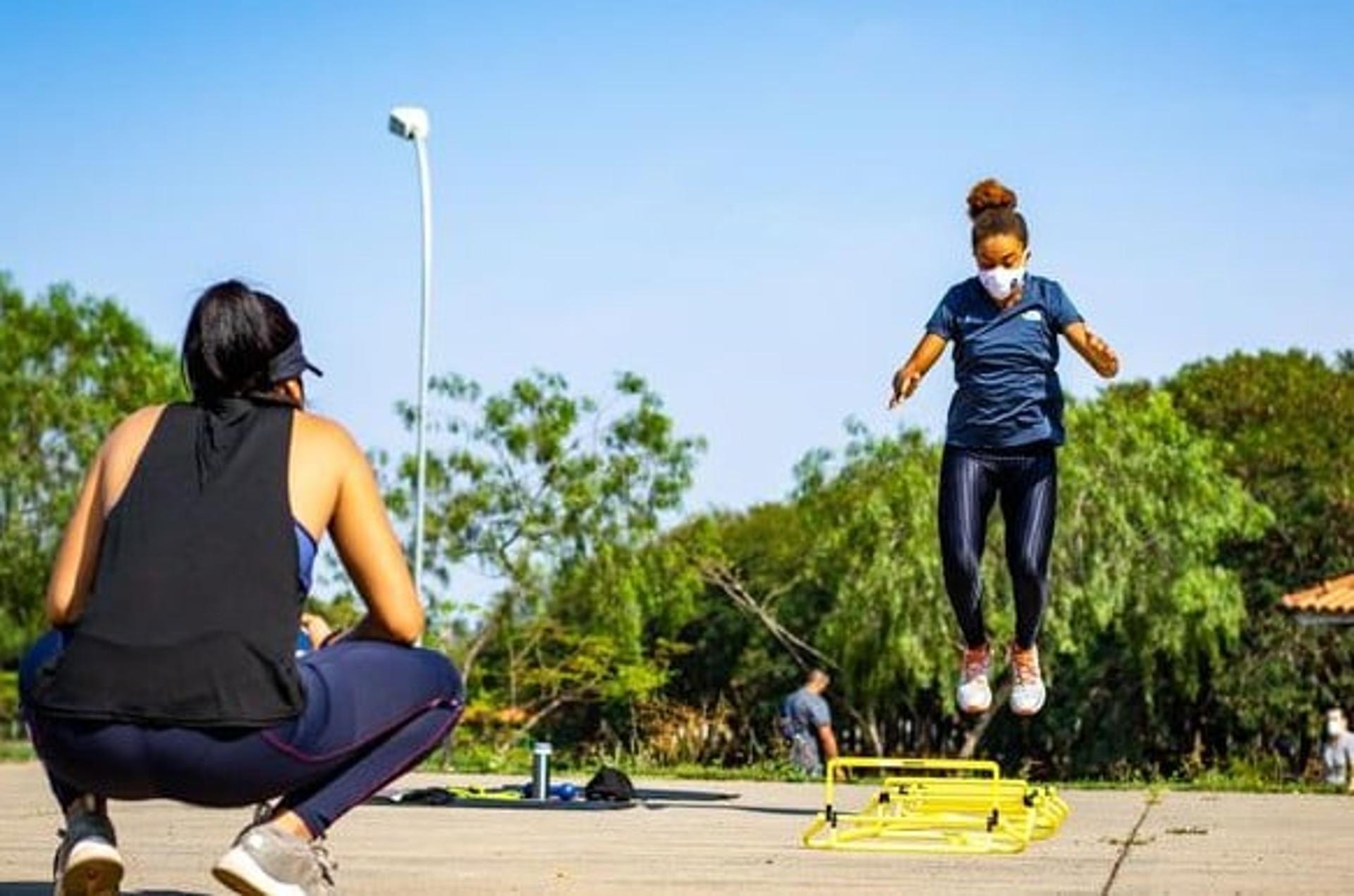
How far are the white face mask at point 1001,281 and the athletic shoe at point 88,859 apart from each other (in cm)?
490

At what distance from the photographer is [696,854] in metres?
7.06

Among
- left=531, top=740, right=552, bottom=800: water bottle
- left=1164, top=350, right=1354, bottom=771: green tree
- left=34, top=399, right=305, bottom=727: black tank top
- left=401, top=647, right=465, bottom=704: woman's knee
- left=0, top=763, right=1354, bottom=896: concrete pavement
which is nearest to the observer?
left=34, top=399, right=305, bottom=727: black tank top

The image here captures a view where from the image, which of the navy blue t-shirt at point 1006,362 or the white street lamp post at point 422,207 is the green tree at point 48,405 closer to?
the white street lamp post at point 422,207

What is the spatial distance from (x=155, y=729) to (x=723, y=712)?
91.2ft

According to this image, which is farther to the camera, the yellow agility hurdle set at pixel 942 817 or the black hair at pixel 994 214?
the black hair at pixel 994 214

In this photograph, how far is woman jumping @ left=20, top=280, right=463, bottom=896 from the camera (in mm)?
4371

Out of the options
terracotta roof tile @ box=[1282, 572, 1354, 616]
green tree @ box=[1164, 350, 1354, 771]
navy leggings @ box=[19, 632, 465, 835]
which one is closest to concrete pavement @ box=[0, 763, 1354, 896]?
navy leggings @ box=[19, 632, 465, 835]

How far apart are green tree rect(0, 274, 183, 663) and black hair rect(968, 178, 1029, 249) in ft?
149

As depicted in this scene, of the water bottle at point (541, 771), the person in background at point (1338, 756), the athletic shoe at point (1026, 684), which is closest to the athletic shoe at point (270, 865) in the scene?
the athletic shoe at point (1026, 684)

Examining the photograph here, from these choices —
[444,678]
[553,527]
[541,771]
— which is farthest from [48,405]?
[444,678]

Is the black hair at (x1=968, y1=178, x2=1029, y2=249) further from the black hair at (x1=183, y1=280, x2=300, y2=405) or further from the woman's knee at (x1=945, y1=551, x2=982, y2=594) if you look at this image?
the black hair at (x1=183, y1=280, x2=300, y2=405)

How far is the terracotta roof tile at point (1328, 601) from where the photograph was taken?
3112cm

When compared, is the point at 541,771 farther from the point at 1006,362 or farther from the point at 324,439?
the point at 324,439

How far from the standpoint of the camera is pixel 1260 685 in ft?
144
